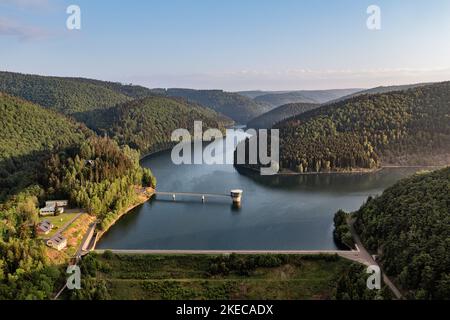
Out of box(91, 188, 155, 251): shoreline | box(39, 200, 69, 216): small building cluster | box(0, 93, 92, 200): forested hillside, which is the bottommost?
box(91, 188, 155, 251): shoreline

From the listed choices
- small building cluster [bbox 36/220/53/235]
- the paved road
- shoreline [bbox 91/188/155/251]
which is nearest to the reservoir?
shoreline [bbox 91/188/155/251]

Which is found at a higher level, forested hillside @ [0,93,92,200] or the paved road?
forested hillside @ [0,93,92,200]

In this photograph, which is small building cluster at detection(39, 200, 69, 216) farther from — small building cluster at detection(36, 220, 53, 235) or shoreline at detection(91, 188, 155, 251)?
shoreline at detection(91, 188, 155, 251)

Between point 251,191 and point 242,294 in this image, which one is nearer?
point 242,294

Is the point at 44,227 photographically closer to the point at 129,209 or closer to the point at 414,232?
the point at 129,209

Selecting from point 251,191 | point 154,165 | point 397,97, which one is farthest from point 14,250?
point 397,97

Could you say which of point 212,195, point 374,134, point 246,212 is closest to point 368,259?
point 246,212

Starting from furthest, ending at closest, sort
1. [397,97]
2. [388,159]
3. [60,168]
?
[397,97] < [388,159] < [60,168]

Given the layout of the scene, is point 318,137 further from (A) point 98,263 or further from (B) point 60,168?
(A) point 98,263
